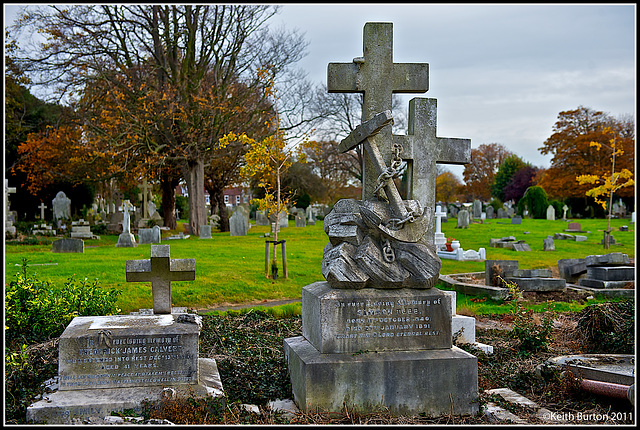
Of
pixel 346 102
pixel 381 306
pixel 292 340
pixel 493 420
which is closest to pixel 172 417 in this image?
pixel 292 340

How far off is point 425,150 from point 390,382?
2904 mm

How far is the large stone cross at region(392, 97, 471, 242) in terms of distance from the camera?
6688 mm

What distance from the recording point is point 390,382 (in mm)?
5191

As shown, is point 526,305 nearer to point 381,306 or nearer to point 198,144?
point 381,306

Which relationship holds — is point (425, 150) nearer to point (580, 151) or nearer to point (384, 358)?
point (384, 358)

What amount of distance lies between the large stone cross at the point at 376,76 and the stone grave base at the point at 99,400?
2.69 metres

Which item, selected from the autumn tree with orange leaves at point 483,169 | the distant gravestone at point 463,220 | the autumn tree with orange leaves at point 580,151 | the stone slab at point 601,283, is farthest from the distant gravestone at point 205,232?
the autumn tree with orange leaves at point 483,169

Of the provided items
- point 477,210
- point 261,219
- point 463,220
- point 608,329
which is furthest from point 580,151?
point 608,329

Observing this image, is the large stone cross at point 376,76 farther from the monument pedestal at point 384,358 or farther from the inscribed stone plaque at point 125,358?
the inscribed stone plaque at point 125,358

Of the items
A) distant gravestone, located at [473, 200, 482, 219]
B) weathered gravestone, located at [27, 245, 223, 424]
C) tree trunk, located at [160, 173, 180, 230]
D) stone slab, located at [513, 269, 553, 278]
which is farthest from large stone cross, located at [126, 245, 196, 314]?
distant gravestone, located at [473, 200, 482, 219]

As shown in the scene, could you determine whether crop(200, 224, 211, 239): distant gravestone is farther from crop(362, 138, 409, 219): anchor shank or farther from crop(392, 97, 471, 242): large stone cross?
crop(362, 138, 409, 219): anchor shank

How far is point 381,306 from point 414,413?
3.41 ft

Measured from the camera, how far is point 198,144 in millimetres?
25344

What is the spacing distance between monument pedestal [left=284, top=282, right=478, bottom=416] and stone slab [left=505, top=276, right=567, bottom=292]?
7.79m
